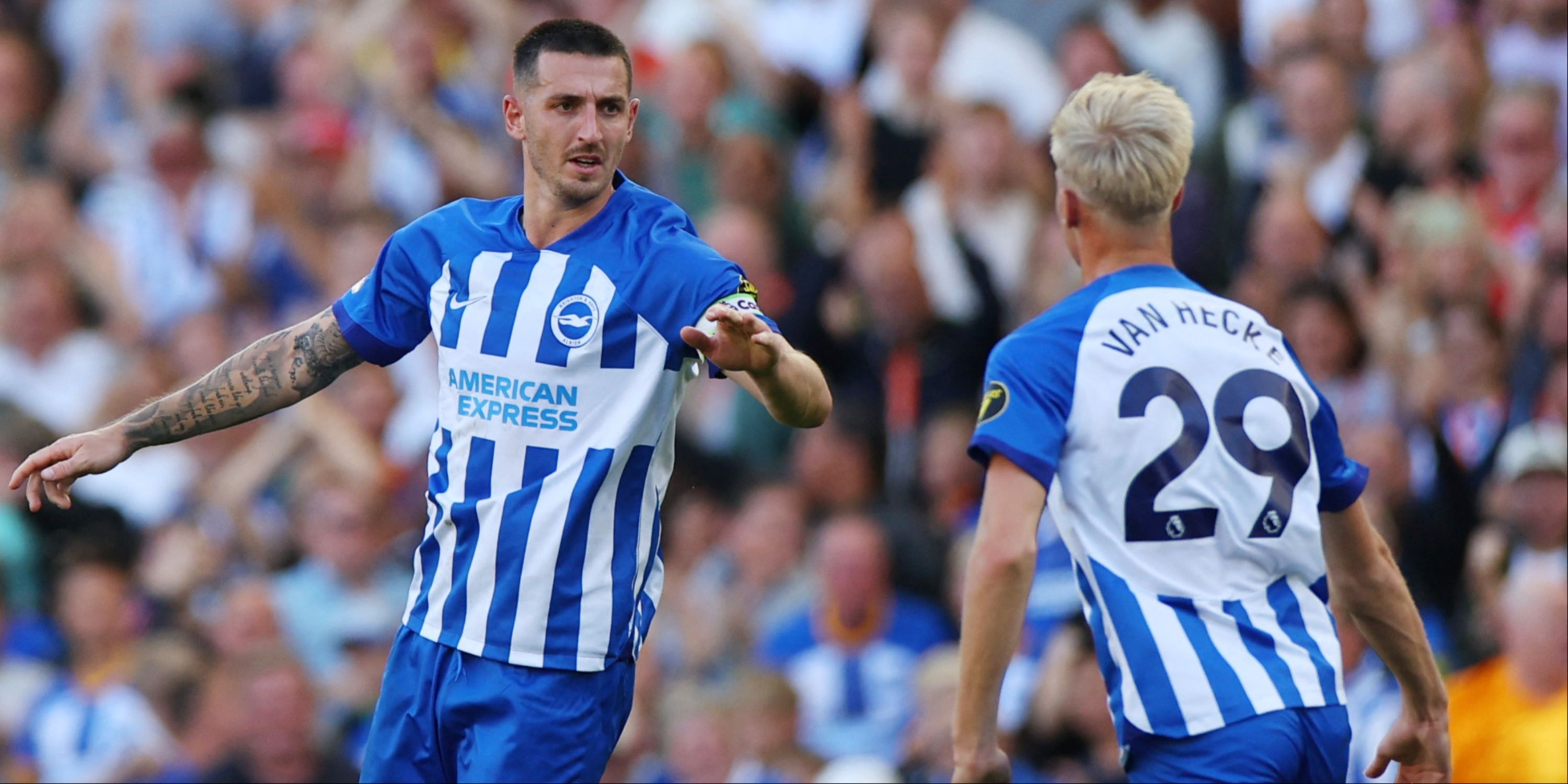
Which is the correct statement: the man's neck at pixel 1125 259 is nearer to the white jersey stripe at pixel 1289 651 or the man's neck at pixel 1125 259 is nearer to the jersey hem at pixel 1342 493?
the jersey hem at pixel 1342 493

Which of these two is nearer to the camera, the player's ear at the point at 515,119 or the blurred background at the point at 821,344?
the player's ear at the point at 515,119

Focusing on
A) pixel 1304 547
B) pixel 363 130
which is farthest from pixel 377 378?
pixel 1304 547

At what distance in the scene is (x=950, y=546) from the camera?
9.76m

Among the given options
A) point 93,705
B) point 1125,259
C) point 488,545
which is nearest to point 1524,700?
point 1125,259

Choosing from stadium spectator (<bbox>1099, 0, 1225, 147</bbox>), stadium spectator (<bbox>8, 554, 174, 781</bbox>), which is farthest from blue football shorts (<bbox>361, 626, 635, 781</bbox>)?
stadium spectator (<bbox>1099, 0, 1225, 147</bbox>)

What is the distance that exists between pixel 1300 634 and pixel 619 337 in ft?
6.00

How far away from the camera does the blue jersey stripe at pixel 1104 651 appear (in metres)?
4.72

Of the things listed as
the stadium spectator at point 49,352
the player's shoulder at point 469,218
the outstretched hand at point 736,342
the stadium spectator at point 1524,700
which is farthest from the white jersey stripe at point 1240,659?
the stadium spectator at point 49,352

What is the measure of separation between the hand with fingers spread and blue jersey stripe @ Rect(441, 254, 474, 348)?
3.05 feet

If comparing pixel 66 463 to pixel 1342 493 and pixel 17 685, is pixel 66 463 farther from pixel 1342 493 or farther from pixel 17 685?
pixel 17 685

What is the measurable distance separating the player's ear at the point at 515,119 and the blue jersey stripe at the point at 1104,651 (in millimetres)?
1912

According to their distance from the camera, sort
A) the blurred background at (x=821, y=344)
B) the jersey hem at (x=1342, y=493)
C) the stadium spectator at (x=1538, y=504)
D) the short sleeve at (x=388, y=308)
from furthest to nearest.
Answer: the blurred background at (x=821, y=344) < the stadium spectator at (x=1538, y=504) < the short sleeve at (x=388, y=308) < the jersey hem at (x=1342, y=493)

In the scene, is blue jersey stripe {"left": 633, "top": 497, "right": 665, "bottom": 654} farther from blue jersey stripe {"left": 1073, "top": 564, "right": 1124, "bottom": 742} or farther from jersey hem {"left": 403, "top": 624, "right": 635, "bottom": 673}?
blue jersey stripe {"left": 1073, "top": 564, "right": 1124, "bottom": 742}

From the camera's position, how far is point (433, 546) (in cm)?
536
